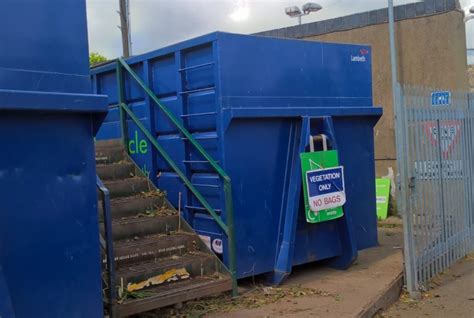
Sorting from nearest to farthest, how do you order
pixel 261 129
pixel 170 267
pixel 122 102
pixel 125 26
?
pixel 170 267 < pixel 261 129 < pixel 122 102 < pixel 125 26

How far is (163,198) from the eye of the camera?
625 cm

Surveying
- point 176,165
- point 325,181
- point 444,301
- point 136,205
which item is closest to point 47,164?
point 136,205

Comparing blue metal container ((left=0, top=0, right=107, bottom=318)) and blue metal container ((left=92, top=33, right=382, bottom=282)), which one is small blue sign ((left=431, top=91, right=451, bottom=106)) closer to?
blue metal container ((left=92, top=33, right=382, bottom=282))

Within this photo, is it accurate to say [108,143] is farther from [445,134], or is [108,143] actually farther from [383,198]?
[383,198]

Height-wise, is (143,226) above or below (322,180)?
below

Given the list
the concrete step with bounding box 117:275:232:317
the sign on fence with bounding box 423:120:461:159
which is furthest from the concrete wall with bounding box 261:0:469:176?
the concrete step with bounding box 117:275:232:317

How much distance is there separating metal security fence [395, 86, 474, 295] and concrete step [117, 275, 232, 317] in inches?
82.2

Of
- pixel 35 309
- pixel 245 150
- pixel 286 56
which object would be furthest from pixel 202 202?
pixel 35 309

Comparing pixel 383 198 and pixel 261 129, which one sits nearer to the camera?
pixel 261 129

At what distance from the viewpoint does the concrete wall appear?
10641mm

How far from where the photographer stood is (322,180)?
6.05m

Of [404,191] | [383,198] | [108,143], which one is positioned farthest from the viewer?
[383,198]

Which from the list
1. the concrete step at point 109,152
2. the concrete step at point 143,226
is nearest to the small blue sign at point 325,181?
the concrete step at point 143,226

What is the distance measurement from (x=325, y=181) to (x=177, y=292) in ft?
7.11
